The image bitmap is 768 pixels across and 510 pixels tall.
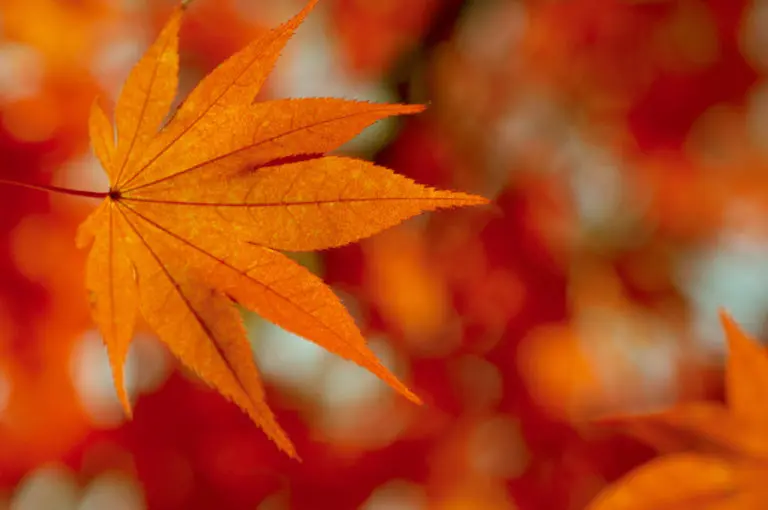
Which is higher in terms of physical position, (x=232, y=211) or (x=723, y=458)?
(x=232, y=211)

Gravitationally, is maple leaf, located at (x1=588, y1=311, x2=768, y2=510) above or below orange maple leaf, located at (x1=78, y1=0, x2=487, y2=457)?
below

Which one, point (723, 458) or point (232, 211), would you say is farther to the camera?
point (723, 458)

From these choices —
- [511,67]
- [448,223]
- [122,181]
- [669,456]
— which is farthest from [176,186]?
[511,67]

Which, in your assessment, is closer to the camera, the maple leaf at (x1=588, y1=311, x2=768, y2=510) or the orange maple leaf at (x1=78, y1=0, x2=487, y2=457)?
the orange maple leaf at (x1=78, y1=0, x2=487, y2=457)

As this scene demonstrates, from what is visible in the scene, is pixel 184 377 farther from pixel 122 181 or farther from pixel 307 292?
pixel 307 292
